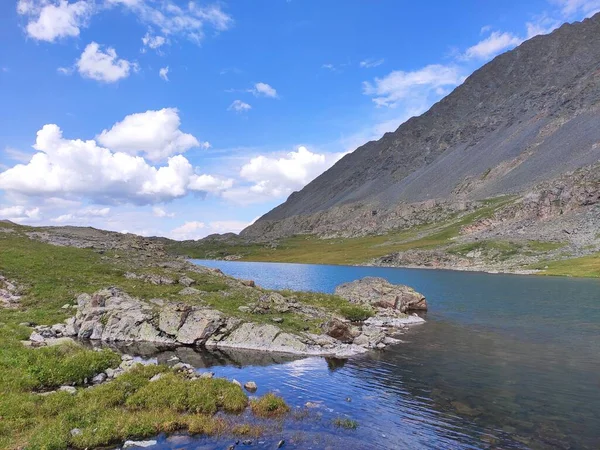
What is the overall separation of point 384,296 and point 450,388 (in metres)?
40.7

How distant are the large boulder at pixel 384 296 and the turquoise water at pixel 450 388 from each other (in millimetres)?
12249

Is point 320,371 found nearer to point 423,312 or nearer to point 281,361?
point 281,361

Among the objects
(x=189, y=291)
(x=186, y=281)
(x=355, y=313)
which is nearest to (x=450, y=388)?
(x=355, y=313)

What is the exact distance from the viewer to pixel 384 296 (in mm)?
69875

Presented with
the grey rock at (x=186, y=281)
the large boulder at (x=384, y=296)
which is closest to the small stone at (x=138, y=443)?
the grey rock at (x=186, y=281)

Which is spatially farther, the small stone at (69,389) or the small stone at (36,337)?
the small stone at (36,337)

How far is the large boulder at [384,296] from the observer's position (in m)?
67.2

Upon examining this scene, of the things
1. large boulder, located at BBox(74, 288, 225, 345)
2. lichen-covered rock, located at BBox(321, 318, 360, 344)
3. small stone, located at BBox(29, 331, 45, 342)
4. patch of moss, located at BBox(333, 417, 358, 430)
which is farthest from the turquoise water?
small stone, located at BBox(29, 331, 45, 342)

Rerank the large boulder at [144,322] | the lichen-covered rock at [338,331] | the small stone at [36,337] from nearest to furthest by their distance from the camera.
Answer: the small stone at [36,337], the large boulder at [144,322], the lichen-covered rock at [338,331]

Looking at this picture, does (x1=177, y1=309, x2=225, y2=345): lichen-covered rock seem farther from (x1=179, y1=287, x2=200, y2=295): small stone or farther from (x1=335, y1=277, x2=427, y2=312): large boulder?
(x1=335, y1=277, x2=427, y2=312): large boulder

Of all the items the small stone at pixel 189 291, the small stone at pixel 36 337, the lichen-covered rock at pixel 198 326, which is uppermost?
the small stone at pixel 189 291

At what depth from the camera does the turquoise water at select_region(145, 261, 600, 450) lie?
69.1ft

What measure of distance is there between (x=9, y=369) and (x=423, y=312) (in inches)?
2278

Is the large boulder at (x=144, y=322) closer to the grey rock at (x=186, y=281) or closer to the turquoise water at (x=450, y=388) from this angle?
the turquoise water at (x=450, y=388)
